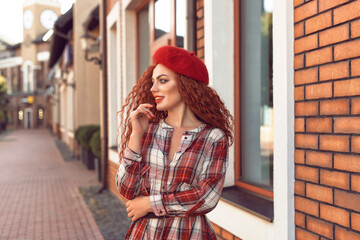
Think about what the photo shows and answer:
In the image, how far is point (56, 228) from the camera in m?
4.80

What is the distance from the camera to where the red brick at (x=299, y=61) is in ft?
6.31

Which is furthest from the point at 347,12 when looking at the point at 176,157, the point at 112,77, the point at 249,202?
the point at 112,77

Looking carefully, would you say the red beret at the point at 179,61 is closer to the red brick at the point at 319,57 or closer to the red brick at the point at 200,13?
the red brick at the point at 319,57

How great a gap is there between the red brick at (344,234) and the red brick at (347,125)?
48cm

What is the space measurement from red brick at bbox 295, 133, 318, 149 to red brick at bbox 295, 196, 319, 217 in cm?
30

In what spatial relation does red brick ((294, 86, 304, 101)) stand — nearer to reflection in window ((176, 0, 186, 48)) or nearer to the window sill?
the window sill

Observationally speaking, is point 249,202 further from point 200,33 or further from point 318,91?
point 200,33

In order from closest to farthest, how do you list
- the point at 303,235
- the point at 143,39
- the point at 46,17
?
the point at 303,235 < the point at 143,39 < the point at 46,17

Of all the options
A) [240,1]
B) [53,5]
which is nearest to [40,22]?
[53,5]

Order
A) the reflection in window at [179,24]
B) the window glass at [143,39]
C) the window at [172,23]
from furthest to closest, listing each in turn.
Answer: the window glass at [143,39] → the reflection in window at [179,24] → the window at [172,23]

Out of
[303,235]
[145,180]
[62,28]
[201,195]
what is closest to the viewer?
[201,195]

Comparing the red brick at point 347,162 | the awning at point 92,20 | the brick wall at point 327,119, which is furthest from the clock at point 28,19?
the red brick at point 347,162

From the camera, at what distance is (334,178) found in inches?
67.9

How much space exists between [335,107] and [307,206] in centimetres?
57
